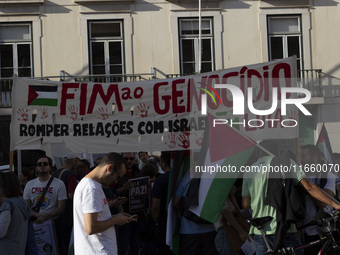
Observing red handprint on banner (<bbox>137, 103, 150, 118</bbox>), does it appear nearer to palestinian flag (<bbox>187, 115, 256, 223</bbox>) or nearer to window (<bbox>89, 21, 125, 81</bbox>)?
palestinian flag (<bbox>187, 115, 256, 223</bbox>)

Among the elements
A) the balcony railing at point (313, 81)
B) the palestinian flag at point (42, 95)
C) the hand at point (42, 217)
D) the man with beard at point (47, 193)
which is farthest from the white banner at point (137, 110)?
the balcony railing at point (313, 81)

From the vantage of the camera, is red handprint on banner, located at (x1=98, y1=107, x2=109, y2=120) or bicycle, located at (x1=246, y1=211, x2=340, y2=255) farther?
red handprint on banner, located at (x1=98, y1=107, x2=109, y2=120)

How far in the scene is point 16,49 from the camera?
20250 millimetres

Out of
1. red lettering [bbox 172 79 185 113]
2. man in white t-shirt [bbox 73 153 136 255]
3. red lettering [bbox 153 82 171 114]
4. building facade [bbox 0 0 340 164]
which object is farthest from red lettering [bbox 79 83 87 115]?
building facade [bbox 0 0 340 164]

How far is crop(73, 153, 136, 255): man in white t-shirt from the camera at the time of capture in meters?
5.10

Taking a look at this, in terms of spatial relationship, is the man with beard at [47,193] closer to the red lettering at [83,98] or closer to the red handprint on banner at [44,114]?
the red handprint on banner at [44,114]

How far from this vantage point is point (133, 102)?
9031mm

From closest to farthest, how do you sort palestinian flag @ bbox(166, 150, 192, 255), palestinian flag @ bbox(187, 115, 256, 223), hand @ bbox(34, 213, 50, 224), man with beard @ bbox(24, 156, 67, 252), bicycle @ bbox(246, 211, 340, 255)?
bicycle @ bbox(246, 211, 340, 255) → palestinian flag @ bbox(187, 115, 256, 223) → palestinian flag @ bbox(166, 150, 192, 255) → hand @ bbox(34, 213, 50, 224) → man with beard @ bbox(24, 156, 67, 252)

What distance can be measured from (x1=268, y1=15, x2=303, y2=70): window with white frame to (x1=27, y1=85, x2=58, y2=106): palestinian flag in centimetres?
1306

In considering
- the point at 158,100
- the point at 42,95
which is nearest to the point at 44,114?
the point at 42,95

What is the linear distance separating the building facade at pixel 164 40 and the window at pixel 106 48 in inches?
1.3

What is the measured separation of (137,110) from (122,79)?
11417 millimetres

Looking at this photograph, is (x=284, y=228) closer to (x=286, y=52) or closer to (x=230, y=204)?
(x=230, y=204)

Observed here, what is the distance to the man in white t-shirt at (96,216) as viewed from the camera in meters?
5.10
